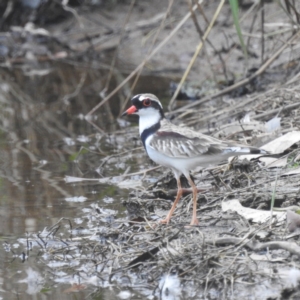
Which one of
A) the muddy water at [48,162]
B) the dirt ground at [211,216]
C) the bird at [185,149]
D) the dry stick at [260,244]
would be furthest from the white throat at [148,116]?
the dry stick at [260,244]

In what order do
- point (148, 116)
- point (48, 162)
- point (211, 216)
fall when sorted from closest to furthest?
point (211, 216) < point (148, 116) < point (48, 162)

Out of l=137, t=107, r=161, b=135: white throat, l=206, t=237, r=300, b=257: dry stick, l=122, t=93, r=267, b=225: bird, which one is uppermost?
l=137, t=107, r=161, b=135: white throat

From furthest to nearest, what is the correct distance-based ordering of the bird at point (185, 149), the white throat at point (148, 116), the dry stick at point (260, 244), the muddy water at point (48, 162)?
the white throat at point (148, 116) < the bird at point (185, 149) < the muddy water at point (48, 162) < the dry stick at point (260, 244)

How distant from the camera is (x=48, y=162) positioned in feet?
23.8

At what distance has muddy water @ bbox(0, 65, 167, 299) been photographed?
4.57 metres

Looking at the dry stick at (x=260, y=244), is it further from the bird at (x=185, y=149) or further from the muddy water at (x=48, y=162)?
the muddy water at (x=48, y=162)

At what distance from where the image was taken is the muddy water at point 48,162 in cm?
457

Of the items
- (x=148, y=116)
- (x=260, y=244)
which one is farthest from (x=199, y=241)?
(x=148, y=116)

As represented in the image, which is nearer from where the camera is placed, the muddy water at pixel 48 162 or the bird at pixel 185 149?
the muddy water at pixel 48 162

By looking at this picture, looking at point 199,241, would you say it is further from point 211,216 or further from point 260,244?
point 211,216

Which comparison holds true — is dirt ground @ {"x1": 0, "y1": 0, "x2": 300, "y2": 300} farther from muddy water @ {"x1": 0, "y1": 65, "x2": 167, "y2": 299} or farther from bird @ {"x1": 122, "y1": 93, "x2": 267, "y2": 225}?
bird @ {"x1": 122, "y1": 93, "x2": 267, "y2": 225}

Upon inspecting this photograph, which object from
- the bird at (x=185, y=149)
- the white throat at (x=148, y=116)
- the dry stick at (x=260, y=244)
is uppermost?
the white throat at (x=148, y=116)

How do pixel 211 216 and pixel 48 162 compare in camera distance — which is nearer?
pixel 211 216

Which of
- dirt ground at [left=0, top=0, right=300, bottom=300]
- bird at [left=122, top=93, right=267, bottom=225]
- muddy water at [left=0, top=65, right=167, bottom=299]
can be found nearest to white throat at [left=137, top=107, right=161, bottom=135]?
bird at [left=122, top=93, right=267, bottom=225]
